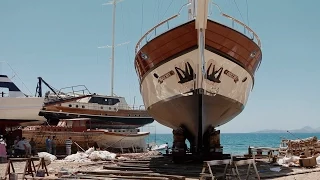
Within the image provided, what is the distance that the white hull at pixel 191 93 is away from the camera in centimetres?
1159

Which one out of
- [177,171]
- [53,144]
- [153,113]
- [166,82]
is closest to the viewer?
[177,171]

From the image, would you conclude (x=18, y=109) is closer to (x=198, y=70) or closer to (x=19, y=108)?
(x=19, y=108)

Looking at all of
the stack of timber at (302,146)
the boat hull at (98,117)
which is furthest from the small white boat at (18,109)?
the stack of timber at (302,146)

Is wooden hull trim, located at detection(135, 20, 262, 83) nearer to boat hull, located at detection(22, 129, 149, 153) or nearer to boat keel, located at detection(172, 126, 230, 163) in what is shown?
boat keel, located at detection(172, 126, 230, 163)

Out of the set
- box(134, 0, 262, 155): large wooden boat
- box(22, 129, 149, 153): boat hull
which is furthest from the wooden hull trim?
box(22, 129, 149, 153): boat hull

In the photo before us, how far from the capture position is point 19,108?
20.9m

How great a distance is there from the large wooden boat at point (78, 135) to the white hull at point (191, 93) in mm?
9938

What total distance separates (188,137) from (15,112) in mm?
11576

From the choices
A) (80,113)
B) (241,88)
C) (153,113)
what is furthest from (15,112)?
(241,88)

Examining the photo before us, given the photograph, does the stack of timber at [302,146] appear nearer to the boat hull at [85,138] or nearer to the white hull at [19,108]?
the boat hull at [85,138]

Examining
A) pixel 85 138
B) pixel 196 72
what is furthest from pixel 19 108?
pixel 196 72

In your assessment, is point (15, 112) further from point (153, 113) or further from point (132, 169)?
point (132, 169)

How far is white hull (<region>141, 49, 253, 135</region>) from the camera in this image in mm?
11594

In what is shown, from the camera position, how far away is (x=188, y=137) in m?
13.3
